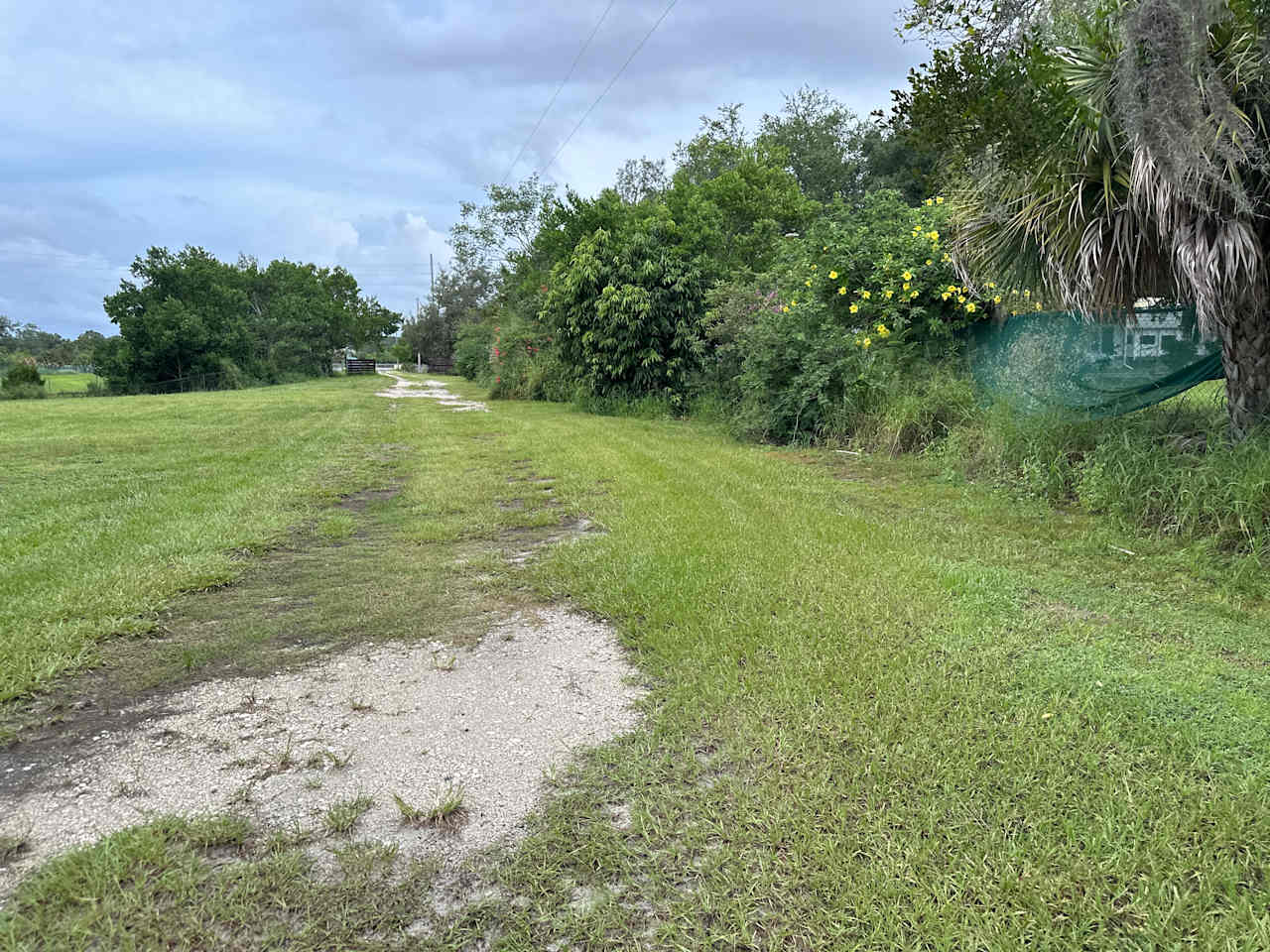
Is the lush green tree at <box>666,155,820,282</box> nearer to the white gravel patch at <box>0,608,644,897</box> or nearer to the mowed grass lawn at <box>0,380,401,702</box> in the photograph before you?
the mowed grass lawn at <box>0,380,401,702</box>

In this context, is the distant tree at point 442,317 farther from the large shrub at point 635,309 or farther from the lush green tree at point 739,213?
the large shrub at point 635,309

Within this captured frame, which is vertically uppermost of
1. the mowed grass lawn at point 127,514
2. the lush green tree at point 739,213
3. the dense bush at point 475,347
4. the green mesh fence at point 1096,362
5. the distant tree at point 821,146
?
the distant tree at point 821,146

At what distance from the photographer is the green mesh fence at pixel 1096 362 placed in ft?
20.9

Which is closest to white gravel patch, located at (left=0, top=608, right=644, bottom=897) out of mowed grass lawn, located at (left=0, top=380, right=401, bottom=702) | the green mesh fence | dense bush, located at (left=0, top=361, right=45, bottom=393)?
mowed grass lawn, located at (left=0, top=380, right=401, bottom=702)

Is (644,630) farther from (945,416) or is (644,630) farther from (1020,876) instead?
(945,416)

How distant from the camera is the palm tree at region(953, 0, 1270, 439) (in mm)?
4371

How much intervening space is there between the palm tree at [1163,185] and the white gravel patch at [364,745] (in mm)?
4591

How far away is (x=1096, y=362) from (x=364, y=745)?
24.2ft

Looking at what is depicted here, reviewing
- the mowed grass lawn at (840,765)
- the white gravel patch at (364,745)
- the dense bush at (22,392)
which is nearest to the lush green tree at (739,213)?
the mowed grass lawn at (840,765)

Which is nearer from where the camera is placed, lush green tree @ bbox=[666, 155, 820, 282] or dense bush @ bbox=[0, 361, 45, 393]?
lush green tree @ bbox=[666, 155, 820, 282]

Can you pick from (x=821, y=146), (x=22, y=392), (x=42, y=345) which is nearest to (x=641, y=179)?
(x=821, y=146)

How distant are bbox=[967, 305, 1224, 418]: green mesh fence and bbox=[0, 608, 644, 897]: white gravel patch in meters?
5.90

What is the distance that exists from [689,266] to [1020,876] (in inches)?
569

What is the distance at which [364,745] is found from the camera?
2525 mm
